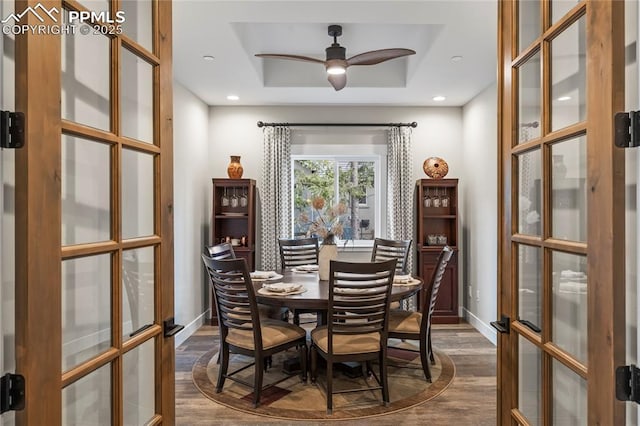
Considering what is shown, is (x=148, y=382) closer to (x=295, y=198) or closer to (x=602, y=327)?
(x=602, y=327)

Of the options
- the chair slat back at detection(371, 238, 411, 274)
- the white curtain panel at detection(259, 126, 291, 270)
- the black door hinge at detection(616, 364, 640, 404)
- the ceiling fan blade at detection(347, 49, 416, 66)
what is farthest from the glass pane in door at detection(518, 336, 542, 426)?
the white curtain panel at detection(259, 126, 291, 270)

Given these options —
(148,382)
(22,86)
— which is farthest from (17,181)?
(148,382)

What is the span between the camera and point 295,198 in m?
5.49

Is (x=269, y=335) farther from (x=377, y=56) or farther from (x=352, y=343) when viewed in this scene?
(x=377, y=56)

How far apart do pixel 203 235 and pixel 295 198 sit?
129cm

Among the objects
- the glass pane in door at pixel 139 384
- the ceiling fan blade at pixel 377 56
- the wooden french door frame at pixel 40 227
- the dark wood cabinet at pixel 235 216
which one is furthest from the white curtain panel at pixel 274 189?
the wooden french door frame at pixel 40 227

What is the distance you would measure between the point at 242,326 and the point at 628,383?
237cm

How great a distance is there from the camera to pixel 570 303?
1266 millimetres

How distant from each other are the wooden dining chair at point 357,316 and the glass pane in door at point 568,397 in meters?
1.36

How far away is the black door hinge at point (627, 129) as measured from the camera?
97 cm

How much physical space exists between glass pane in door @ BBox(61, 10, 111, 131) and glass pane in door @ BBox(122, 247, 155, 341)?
0.45m

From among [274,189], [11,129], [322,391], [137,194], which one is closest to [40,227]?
[11,129]

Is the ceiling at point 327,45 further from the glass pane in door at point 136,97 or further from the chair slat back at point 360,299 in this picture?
the chair slat back at point 360,299

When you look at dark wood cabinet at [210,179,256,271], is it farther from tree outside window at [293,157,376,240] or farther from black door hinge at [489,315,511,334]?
black door hinge at [489,315,511,334]
